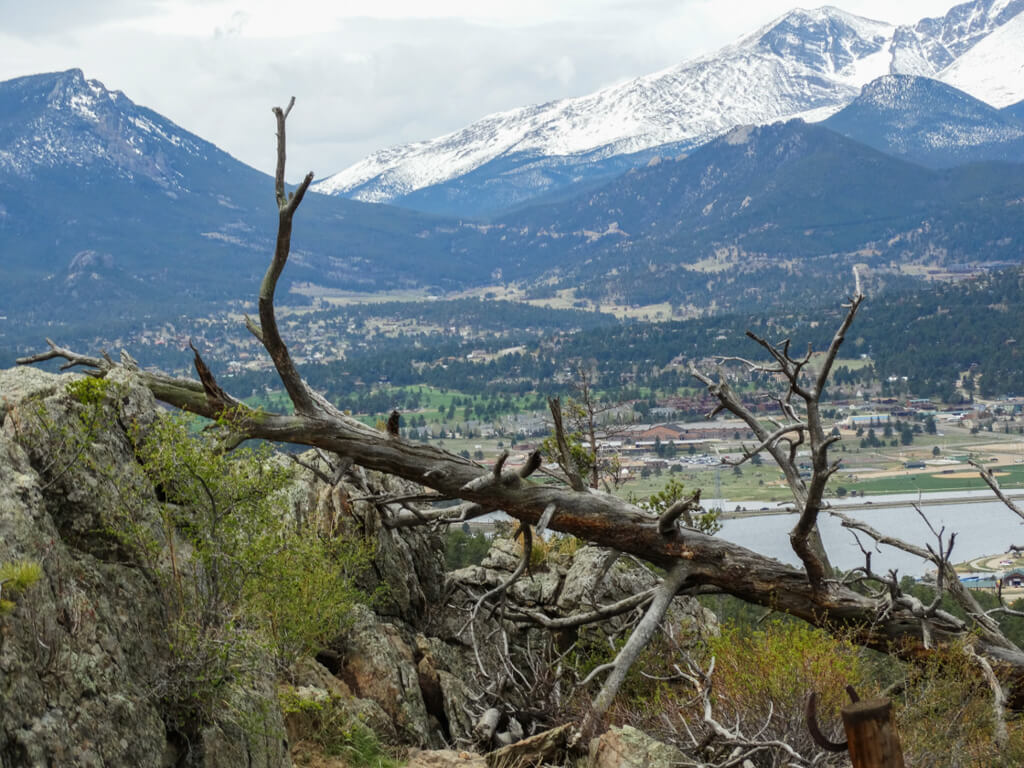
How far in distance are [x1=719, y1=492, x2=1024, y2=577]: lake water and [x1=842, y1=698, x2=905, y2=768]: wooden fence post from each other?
36.6m

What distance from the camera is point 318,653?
10906 millimetres

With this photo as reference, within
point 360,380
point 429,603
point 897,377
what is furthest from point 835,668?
point 360,380

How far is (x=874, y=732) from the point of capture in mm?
5203

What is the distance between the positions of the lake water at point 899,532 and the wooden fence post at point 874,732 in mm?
36609

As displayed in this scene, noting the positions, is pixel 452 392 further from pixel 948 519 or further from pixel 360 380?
pixel 948 519

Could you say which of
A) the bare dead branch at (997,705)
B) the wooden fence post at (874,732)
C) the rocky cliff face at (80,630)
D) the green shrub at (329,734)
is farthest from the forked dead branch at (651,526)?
the wooden fence post at (874,732)

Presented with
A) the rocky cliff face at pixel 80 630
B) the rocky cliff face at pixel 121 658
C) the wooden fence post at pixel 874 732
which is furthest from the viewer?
the rocky cliff face at pixel 121 658

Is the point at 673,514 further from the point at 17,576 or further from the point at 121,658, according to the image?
the point at 17,576

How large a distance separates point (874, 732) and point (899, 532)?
48.9m

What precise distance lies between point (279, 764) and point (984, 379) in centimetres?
15346

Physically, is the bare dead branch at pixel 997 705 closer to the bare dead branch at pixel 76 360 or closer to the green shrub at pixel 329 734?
the green shrub at pixel 329 734

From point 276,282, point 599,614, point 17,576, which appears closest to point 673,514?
point 599,614

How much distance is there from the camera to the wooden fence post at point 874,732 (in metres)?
5.20

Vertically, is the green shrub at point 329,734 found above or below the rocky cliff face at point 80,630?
below
